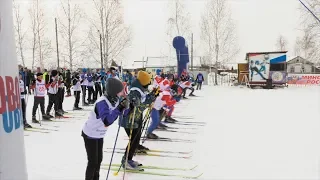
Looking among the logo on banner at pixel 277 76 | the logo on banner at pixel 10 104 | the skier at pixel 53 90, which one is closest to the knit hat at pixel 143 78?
the logo on banner at pixel 10 104

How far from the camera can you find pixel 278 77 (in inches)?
961

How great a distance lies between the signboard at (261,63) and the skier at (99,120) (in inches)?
905

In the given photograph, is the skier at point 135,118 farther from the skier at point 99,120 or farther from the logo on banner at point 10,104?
the logo on banner at point 10,104

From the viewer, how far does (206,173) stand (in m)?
4.73

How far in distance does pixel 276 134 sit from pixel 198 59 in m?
43.3

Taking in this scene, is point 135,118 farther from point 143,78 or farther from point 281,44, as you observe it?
point 281,44

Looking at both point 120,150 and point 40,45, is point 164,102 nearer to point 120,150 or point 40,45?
point 120,150

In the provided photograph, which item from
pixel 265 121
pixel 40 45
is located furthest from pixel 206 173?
pixel 40 45

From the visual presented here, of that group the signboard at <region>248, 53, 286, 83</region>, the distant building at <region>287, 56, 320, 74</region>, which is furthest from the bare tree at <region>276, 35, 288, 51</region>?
the signboard at <region>248, 53, 286, 83</region>

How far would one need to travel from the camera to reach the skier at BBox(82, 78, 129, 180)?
3.35 meters

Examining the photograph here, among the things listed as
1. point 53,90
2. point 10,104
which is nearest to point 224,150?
point 10,104

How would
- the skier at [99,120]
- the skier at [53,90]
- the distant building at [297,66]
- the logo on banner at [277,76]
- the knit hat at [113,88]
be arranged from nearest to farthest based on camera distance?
the skier at [99,120]
the knit hat at [113,88]
the skier at [53,90]
the logo on banner at [277,76]
the distant building at [297,66]

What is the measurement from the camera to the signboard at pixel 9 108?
165cm

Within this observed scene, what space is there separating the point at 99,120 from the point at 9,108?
1771 millimetres
